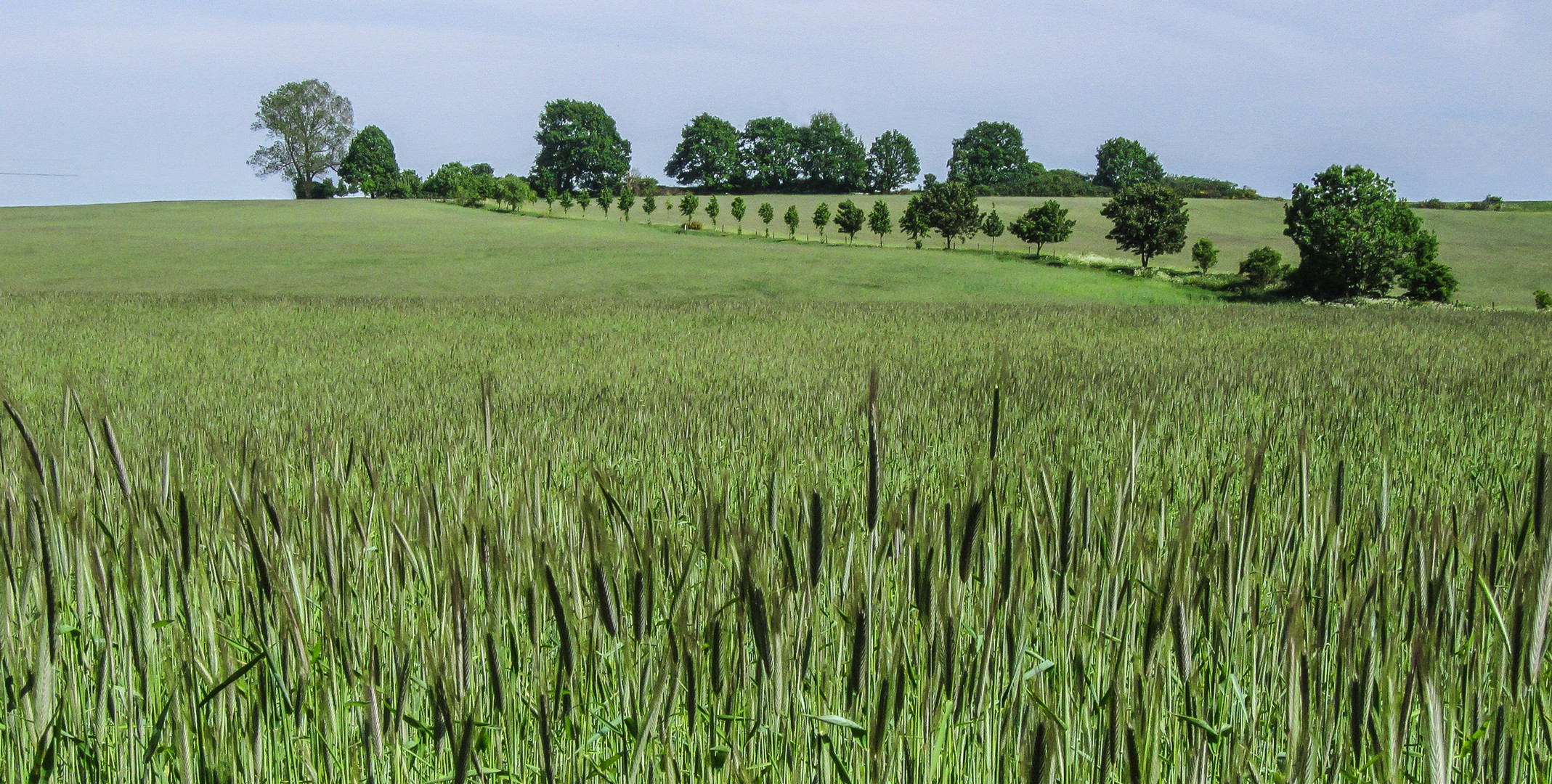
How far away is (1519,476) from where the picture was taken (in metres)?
4.04

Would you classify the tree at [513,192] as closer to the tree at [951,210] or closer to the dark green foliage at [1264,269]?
the tree at [951,210]

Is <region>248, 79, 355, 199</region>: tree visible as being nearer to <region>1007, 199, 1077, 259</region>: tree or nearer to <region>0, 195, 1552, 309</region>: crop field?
<region>0, 195, 1552, 309</region>: crop field

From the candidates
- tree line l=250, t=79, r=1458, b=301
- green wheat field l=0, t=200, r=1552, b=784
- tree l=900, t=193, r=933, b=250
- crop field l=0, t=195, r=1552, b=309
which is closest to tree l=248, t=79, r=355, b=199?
tree line l=250, t=79, r=1458, b=301

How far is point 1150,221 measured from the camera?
4338 centimetres

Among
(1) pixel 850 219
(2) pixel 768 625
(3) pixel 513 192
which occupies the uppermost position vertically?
(3) pixel 513 192

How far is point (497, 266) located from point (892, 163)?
272 feet

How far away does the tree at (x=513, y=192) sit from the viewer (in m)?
74.9

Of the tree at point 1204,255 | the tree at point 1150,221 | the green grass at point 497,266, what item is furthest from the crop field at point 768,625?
the tree at point 1150,221

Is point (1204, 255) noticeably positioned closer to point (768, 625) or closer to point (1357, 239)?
point (1357, 239)

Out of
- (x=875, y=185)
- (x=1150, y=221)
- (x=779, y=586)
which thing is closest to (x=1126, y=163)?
(x=875, y=185)

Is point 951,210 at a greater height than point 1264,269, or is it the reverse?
point 951,210

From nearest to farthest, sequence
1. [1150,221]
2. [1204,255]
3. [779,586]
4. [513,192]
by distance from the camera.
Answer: [779,586], [1204,255], [1150,221], [513,192]

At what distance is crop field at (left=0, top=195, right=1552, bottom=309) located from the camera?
28891mm

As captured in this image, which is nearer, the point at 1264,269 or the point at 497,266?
the point at 497,266
